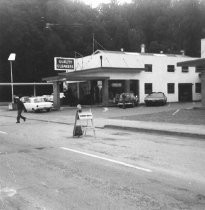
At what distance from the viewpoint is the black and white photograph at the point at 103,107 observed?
7070mm

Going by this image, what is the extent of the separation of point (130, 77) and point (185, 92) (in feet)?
28.5

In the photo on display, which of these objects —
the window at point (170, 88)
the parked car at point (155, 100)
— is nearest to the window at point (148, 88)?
the window at point (170, 88)

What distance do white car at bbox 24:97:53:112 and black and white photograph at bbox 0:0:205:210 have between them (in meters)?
0.11

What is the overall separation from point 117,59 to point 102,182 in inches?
1481

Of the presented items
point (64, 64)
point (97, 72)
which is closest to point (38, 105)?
point (64, 64)

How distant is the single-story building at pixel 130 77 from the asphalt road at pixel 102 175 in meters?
28.2

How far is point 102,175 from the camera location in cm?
826

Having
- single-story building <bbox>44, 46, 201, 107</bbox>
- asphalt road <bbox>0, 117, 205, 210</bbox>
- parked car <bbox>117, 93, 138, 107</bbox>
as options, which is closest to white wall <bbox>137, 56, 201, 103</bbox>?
single-story building <bbox>44, 46, 201, 107</bbox>

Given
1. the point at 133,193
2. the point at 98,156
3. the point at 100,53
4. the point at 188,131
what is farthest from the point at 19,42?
the point at 133,193

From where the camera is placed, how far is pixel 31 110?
3903cm

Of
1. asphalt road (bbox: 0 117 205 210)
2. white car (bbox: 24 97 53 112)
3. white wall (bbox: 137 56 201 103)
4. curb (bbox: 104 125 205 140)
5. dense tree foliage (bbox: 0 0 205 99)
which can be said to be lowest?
curb (bbox: 104 125 205 140)

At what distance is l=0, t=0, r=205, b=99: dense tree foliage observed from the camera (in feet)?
202

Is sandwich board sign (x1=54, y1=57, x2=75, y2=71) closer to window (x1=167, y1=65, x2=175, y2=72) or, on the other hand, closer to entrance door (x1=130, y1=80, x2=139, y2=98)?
entrance door (x1=130, y1=80, x2=139, y2=98)

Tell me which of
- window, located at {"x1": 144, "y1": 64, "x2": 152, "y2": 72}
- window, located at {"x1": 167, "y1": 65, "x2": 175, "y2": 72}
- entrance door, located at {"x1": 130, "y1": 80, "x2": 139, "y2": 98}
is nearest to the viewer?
entrance door, located at {"x1": 130, "y1": 80, "x2": 139, "y2": 98}
